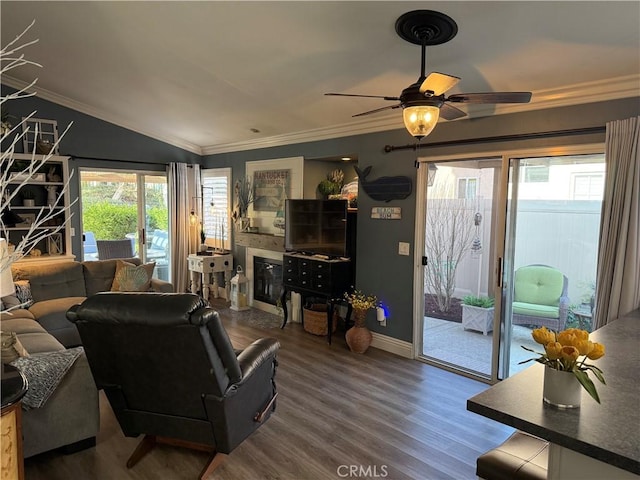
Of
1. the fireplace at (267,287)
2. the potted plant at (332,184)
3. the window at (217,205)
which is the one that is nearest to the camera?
the potted plant at (332,184)

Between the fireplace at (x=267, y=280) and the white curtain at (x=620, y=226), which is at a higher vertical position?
the white curtain at (x=620, y=226)

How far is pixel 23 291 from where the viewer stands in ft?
14.7

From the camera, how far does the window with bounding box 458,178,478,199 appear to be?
4.08 meters

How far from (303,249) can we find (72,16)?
10.6ft

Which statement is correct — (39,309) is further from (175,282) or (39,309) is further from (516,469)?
(516,469)

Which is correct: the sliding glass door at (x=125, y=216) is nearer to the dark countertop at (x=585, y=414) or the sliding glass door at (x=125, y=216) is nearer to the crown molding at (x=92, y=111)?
the crown molding at (x=92, y=111)

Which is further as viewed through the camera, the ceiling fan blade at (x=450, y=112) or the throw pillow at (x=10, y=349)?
the ceiling fan blade at (x=450, y=112)

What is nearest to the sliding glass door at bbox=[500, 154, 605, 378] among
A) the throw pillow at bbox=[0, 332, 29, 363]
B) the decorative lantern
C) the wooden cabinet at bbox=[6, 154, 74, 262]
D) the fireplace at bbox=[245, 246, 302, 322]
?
the fireplace at bbox=[245, 246, 302, 322]

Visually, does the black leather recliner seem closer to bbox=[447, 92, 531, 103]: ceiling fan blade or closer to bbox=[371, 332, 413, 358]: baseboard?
bbox=[447, 92, 531, 103]: ceiling fan blade

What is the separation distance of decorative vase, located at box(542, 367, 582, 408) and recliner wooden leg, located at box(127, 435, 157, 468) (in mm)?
2423

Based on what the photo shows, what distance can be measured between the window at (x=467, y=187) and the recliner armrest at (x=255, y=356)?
242 cm

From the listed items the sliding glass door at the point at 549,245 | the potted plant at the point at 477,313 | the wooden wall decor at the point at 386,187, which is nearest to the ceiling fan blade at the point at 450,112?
the sliding glass door at the point at 549,245

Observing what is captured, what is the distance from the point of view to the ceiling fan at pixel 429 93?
232 cm

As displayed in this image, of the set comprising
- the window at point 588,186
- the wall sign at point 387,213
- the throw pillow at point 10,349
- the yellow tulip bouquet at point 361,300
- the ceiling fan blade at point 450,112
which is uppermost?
the ceiling fan blade at point 450,112
